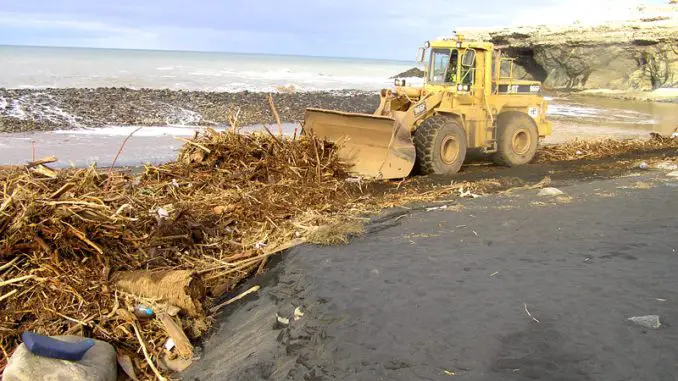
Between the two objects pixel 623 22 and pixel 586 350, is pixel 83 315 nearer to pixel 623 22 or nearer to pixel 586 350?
pixel 586 350

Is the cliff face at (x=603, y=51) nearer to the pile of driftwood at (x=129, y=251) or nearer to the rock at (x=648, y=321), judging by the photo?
the pile of driftwood at (x=129, y=251)

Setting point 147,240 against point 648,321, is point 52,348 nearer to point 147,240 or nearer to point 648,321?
point 147,240

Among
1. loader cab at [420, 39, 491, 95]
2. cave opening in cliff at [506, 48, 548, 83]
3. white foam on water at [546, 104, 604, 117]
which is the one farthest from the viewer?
cave opening in cliff at [506, 48, 548, 83]

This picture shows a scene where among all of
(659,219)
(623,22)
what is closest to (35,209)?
(659,219)

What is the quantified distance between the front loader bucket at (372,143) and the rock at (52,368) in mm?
5339

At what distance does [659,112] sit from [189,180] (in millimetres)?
24284

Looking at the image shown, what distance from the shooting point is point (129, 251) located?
511cm

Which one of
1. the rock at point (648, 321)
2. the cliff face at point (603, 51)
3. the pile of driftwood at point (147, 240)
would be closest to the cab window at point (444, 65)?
the pile of driftwood at point (147, 240)

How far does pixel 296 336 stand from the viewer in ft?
13.3

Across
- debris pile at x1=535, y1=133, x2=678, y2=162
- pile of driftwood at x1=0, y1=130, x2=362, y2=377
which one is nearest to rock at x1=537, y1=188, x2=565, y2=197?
pile of driftwood at x1=0, y1=130, x2=362, y2=377

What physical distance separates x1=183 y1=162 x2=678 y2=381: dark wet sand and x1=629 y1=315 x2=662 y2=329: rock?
4 cm

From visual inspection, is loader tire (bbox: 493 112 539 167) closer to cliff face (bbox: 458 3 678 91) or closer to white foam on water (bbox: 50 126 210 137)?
white foam on water (bbox: 50 126 210 137)

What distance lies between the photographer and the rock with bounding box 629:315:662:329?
3.80 meters

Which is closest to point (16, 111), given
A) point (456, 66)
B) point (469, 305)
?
point (456, 66)
